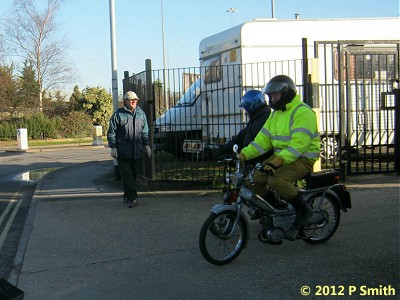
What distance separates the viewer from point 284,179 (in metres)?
4.83

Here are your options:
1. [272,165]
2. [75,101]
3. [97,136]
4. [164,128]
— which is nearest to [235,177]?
[272,165]

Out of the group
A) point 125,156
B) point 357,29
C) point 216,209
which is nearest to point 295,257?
point 216,209

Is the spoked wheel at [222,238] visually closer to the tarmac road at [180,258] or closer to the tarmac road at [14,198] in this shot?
the tarmac road at [180,258]

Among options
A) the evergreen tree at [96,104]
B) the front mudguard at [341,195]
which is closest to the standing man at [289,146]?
the front mudguard at [341,195]

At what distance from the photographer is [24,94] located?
118 ft

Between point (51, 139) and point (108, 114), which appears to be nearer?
point (51, 139)

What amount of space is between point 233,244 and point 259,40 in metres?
7.67

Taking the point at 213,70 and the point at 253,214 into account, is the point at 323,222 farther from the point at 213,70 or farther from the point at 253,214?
the point at 213,70

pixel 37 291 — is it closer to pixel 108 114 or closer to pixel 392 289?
pixel 392 289

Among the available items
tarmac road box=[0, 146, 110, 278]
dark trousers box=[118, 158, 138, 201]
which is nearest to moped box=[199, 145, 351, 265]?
tarmac road box=[0, 146, 110, 278]

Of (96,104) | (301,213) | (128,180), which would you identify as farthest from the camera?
(96,104)

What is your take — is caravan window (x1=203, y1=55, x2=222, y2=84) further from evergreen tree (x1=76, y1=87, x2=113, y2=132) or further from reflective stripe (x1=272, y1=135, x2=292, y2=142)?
evergreen tree (x1=76, y1=87, x2=113, y2=132)

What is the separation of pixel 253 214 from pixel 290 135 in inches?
39.2

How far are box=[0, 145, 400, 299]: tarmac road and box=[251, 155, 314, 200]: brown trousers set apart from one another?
2.48ft
